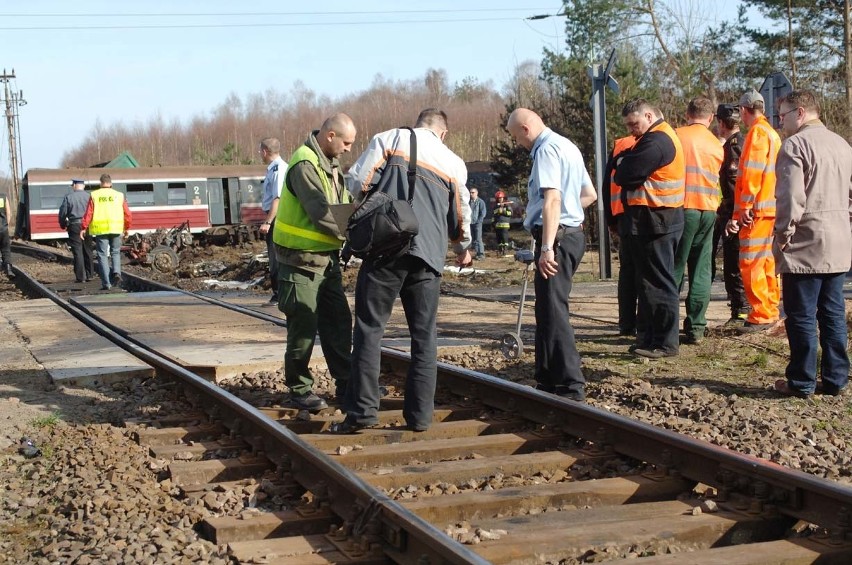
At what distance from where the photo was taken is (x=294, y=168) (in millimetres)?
6316

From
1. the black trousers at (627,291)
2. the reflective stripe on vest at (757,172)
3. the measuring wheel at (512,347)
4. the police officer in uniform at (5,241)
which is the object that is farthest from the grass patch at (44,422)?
the police officer in uniform at (5,241)

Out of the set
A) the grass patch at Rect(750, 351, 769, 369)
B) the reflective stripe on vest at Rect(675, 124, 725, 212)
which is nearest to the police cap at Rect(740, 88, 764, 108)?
the reflective stripe on vest at Rect(675, 124, 725, 212)

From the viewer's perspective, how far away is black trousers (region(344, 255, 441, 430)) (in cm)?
579

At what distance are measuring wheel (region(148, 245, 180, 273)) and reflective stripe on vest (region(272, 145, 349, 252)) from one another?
21.2 meters

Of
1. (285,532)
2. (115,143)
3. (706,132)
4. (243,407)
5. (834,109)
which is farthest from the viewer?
(115,143)

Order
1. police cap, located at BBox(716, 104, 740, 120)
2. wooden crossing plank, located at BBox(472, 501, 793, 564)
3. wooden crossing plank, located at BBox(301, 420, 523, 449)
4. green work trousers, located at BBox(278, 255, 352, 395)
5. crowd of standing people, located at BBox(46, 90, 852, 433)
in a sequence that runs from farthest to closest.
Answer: police cap, located at BBox(716, 104, 740, 120), green work trousers, located at BBox(278, 255, 352, 395), crowd of standing people, located at BBox(46, 90, 852, 433), wooden crossing plank, located at BBox(301, 420, 523, 449), wooden crossing plank, located at BBox(472, 501, 793, 564)

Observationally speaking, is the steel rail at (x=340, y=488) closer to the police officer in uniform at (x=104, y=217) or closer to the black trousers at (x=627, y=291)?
the black trousers at (x=627, y=291)

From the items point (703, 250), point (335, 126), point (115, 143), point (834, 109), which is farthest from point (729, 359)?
point (115, 143)

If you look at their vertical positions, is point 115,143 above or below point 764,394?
above

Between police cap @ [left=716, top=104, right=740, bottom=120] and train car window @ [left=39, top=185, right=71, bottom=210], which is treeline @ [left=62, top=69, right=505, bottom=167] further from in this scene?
police cap @ [left=716, top=104, right=740, bottom=120]

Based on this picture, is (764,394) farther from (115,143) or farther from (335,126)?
(115,143)

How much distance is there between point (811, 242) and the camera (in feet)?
21.8

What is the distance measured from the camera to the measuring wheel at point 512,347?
8633 mm

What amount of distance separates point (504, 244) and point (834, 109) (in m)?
9.60
